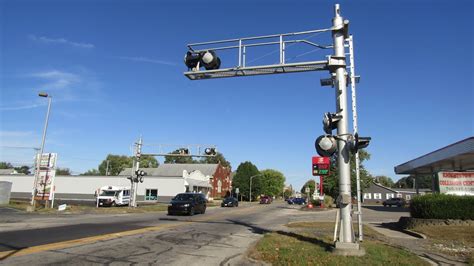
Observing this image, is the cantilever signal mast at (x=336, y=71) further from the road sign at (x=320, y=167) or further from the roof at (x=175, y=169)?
the roof at (x=175, y=169)

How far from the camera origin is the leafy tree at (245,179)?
3792 inches

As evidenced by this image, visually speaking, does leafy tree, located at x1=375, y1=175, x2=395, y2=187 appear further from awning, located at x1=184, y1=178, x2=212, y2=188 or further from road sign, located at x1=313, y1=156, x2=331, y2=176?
road sign, located at x1=313, y1=156, x2=331, y2=176

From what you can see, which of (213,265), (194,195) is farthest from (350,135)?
(194,195)

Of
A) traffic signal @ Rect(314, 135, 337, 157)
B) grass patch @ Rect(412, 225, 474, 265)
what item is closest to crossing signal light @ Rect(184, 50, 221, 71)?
traffic signal @ Rect(314, 135, 337, 157)

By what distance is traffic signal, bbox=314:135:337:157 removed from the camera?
1113 centimetres

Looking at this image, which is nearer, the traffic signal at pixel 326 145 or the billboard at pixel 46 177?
the traffic signal at pixel 326 145

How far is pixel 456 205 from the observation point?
1834cm

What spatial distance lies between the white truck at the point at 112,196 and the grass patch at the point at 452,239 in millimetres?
31317

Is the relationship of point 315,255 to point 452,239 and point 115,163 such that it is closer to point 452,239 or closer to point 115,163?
point 452,239

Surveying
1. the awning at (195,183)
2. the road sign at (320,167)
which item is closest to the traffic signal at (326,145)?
the road sign at (320,167)

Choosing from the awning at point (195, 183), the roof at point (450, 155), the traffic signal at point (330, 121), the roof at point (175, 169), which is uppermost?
the roof at point (175, 169)

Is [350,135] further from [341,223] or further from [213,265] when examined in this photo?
[213,265]

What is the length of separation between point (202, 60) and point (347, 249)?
287 inches

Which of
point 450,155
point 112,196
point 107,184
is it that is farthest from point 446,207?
point 107,184
